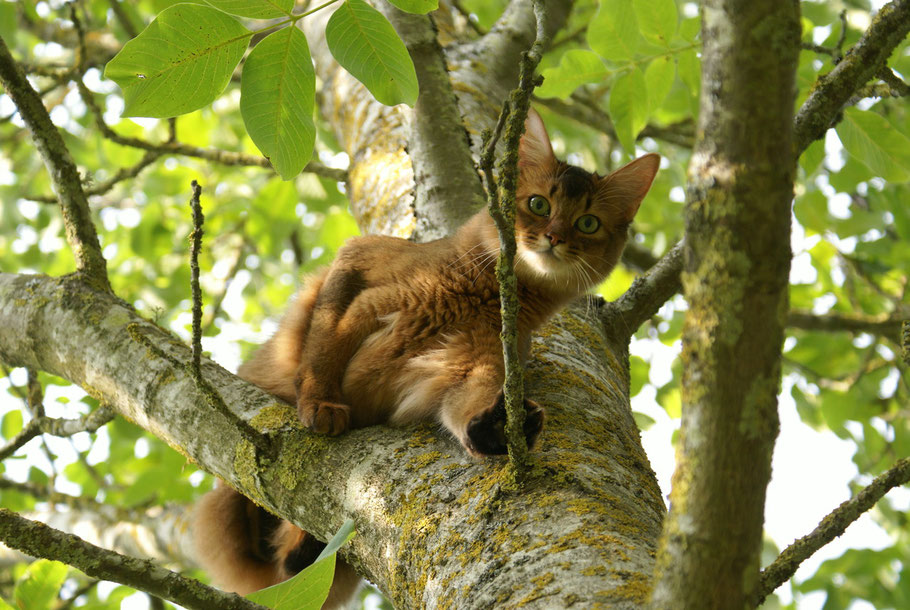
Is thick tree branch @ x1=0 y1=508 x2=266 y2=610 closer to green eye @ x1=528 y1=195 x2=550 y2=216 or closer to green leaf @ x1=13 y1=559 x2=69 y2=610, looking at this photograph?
green leaf @ x1=13 y1=559 x2=69 y2=610

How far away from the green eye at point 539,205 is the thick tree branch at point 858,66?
1.70 m

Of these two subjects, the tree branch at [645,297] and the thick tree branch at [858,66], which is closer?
the thick tree branch at [858,66]

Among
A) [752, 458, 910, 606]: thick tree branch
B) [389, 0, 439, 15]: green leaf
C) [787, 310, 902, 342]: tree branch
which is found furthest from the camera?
[787, 310, 902, 342]: tree branch

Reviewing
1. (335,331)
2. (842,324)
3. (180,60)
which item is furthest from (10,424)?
(842,324)

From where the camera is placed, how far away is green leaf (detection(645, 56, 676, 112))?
3059 millimetres

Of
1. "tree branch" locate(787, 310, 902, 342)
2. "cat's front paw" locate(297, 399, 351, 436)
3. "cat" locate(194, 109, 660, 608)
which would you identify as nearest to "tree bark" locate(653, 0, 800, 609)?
"cat" locate(194, 109, 660, 608)

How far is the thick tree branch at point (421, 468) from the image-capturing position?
61.6 inches

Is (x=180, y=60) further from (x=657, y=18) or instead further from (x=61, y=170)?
(x=657, y=18)

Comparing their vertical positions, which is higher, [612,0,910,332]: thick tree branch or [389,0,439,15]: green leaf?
[389,0,439,15]: green leaf

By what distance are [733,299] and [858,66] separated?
959 mm

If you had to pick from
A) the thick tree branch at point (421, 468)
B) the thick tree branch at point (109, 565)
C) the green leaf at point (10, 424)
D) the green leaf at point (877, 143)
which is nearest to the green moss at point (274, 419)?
the thick tree branch at point (421, 468)

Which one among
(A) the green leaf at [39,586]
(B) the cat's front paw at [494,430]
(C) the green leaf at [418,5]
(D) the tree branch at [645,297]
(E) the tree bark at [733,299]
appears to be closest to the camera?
(E) the tree bark at [733,299]

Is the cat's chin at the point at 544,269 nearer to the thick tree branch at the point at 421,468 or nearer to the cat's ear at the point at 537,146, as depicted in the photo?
the thick tree branch at the point at 421,468

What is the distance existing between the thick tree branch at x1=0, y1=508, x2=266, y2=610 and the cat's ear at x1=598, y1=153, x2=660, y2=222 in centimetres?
251
